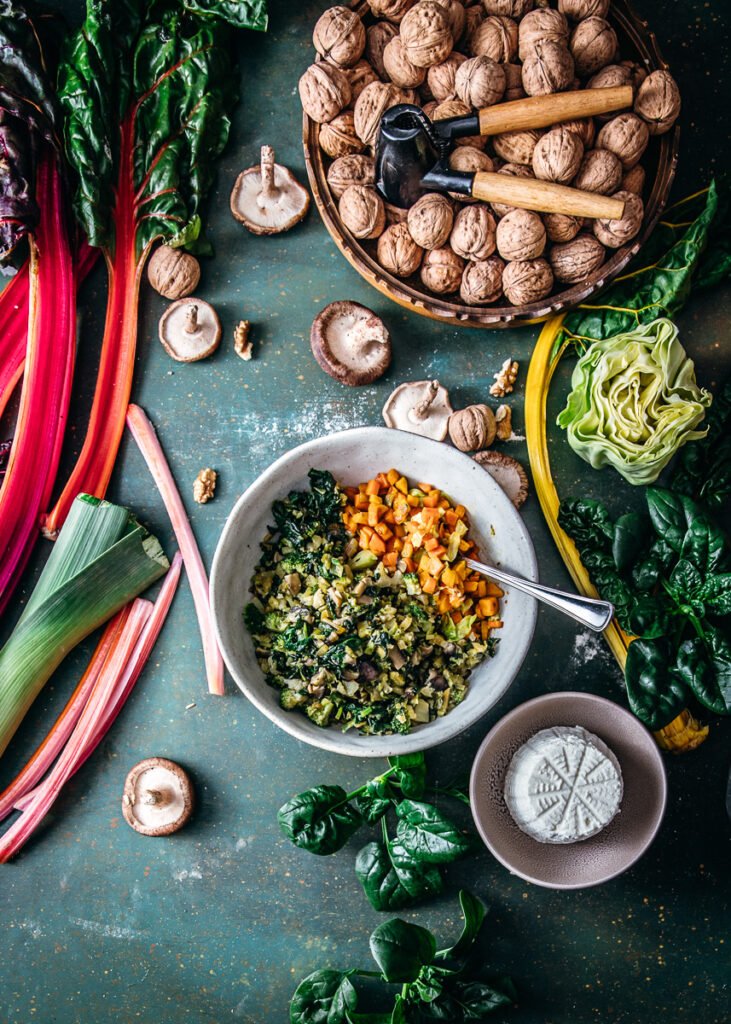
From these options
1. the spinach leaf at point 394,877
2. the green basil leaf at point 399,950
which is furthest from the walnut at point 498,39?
the green basil leaf at point 399,950

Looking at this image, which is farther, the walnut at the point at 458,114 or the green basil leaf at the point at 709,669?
the walnut at the point at 458,114

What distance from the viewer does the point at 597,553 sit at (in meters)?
2.20

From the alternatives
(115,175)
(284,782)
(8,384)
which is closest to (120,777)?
(284,782)

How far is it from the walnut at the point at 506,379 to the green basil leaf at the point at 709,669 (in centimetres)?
81

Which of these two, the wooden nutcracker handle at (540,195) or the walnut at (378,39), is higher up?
the walnut at (378,39)

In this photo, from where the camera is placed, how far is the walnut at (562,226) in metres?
2.16

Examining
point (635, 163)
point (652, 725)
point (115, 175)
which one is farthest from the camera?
point (115, 175)

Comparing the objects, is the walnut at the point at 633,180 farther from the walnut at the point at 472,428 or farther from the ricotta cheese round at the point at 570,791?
the ricotta cheese round at the point at 570,791

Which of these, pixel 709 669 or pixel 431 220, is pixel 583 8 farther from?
pixel 709 669

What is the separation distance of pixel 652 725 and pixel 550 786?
28 cm

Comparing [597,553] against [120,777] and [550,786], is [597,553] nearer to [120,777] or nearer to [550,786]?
[550,786]

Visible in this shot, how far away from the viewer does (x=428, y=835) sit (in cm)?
205

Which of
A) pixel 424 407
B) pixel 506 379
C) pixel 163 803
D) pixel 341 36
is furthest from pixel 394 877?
pixel 341 36

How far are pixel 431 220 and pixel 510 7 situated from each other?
1.87 ft
